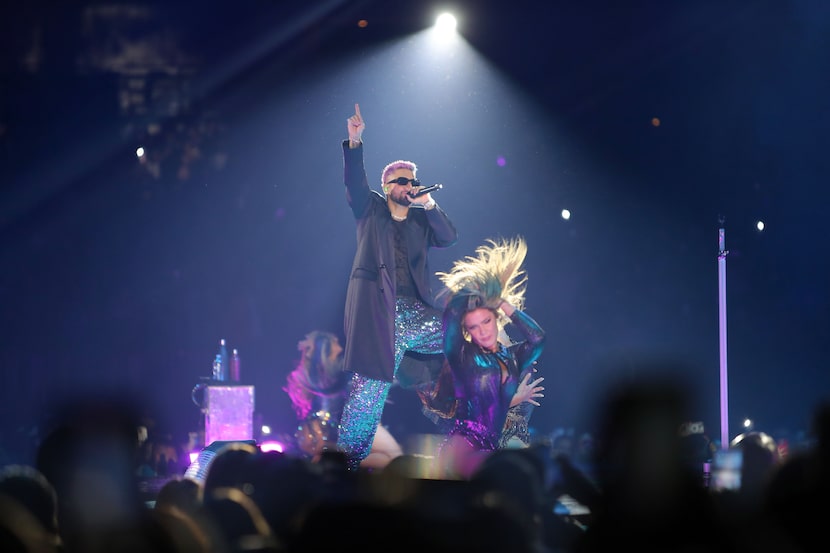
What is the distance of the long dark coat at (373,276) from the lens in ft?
23.8

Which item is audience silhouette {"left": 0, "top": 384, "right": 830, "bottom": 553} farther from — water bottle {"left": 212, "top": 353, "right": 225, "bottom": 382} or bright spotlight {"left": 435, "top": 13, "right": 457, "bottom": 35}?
bright spotlight {"left": 435, "top": 13, "right": 457, "bottom": 35}

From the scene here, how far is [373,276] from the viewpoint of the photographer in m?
7.37

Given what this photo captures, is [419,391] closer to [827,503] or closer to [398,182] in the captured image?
[398,182]

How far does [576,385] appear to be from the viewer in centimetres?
981

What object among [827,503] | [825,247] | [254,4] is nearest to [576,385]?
[825,247]

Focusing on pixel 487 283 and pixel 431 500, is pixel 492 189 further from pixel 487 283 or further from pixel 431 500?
pixel 431 500

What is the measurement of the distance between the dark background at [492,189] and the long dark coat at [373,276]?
1.83m

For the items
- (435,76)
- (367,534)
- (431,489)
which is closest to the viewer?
(367,534)

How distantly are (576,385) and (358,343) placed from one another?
330cm

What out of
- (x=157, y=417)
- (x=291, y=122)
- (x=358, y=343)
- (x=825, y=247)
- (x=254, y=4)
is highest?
(x=254, y=4)

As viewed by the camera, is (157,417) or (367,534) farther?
(157,417)

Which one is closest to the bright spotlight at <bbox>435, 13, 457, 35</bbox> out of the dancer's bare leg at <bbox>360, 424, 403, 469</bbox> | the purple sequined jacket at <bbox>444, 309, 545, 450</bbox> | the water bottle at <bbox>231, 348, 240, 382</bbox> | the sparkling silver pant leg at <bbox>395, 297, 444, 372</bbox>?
the sparkling silver pant leg at <bbox>395, 297, 444, 372</bbox>

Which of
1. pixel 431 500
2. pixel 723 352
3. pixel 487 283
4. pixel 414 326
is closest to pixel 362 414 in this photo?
pixel 414 326

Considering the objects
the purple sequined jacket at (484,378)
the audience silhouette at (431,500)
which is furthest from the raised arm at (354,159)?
the audience silhouette at (431,500)
